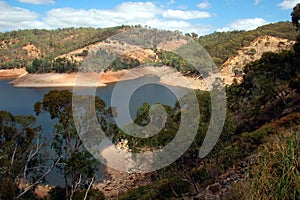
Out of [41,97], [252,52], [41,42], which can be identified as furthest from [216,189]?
[41,42]

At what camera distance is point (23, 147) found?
1217cm

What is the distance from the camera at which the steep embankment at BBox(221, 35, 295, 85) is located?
2399 inches

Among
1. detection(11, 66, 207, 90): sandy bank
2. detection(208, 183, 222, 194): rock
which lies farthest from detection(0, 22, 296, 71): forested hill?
detection(208, 183, 222, 194): rock

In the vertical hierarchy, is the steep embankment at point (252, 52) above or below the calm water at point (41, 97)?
above

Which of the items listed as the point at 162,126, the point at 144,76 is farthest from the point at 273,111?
the point at 144,76

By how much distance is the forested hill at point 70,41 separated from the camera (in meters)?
70.4

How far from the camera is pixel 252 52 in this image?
213 ft

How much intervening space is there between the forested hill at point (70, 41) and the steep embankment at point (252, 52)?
5.25ft

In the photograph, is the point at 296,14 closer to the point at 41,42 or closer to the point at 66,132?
the point at 66,132

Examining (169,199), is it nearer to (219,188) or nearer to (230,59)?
(219,188)

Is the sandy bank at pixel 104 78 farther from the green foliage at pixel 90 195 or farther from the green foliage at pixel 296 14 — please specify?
the green foliage at pixel 90 195

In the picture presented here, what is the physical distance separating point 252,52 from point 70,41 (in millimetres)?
86553

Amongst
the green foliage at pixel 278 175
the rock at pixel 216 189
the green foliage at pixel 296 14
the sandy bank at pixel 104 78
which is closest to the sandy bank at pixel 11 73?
the sandy bank at pixel 104 78

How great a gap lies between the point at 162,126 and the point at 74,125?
4.01 meters
